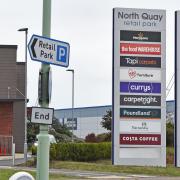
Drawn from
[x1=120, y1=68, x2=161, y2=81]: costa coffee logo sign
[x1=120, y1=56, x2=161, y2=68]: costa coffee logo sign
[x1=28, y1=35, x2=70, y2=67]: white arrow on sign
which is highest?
[x1=120, y1=56, x2=161, y2=68]: costa coffee logo sign

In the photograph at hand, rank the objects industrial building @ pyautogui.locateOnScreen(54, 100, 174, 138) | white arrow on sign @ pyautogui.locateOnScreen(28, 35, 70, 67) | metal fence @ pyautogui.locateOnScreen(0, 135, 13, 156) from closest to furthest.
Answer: white arrow on sign @ pyautogui.locateOnScreen(28, 35, 70, 67)
metal fence @ pyautogui.locateOnScreen(0, 135, 13, 156)
industrial building @ pyautogui.locateOnScreen(54, 100, 174, 138)

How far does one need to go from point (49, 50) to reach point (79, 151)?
23210mm

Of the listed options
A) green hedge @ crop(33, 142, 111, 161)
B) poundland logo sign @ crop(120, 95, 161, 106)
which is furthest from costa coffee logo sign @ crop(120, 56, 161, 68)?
green hedge @ crop(33, 142, 111, 161)

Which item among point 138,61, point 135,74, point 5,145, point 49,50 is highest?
point 138,61

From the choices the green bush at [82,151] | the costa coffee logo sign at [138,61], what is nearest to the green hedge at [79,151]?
the green bush at [82,151]

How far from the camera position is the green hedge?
33656mm

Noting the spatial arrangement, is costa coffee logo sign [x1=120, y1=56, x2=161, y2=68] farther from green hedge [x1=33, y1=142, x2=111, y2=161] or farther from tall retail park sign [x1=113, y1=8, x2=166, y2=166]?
green hedge [x1=33, y1=142, x2=111, y2=161]

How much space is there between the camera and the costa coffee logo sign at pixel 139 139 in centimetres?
2770

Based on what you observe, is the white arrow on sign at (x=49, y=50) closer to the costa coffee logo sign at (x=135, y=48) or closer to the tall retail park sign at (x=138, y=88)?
the tall retail park sign at (x=138, y=88)

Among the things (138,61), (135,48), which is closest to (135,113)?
(138,61)

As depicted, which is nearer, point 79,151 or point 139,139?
point 139,139

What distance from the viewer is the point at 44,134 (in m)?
11.6

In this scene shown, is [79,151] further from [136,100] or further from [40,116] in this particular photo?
[40,116]

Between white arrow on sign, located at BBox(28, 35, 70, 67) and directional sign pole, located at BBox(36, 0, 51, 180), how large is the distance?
0.52ft
